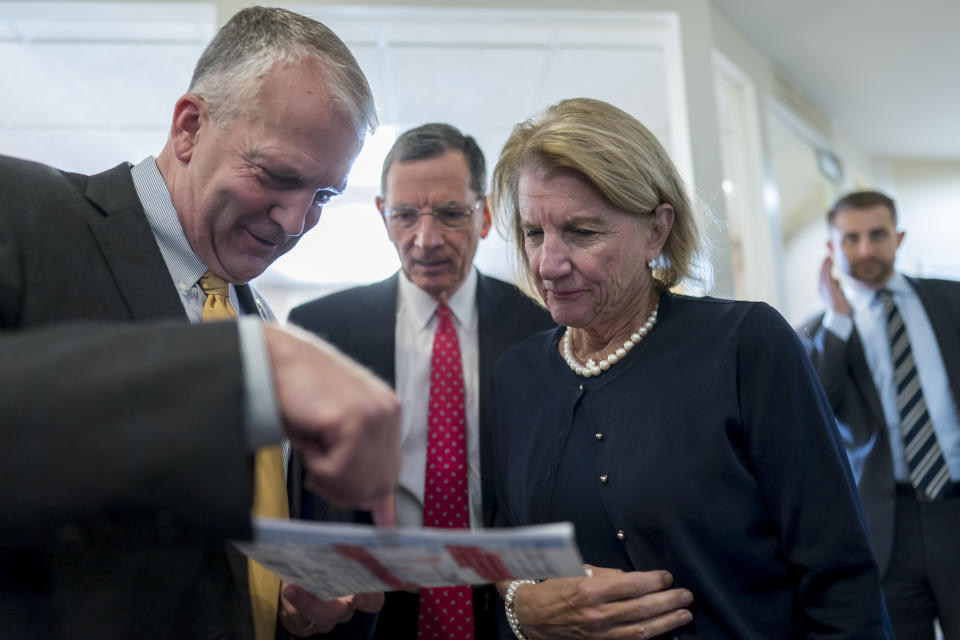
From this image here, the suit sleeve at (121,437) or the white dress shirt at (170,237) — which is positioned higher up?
the white dress shirt at (170,237)

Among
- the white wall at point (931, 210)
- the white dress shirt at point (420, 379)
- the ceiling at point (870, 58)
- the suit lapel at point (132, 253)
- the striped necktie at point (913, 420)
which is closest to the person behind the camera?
the suit lapel at point (132, 253)

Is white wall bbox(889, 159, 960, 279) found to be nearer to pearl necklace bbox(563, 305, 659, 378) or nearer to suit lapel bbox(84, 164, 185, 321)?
pearl necklace bbox(563, 305, 659, 378)

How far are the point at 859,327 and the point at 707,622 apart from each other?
8.63 ft

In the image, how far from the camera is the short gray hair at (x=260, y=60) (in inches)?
50.4

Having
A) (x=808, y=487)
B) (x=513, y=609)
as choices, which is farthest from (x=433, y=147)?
(x=808, y=487)

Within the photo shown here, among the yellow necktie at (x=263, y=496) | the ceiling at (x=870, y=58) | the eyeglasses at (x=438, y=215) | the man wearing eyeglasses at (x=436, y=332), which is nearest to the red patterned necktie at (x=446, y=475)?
the man wearing eyeglasses at (x=436, y=332)

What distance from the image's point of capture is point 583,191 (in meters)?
1.54

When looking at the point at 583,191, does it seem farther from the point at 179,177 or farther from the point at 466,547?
the point at 466,547

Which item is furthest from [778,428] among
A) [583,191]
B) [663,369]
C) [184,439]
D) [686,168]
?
[686,168]

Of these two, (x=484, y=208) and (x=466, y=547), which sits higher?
(x=484, y=208)

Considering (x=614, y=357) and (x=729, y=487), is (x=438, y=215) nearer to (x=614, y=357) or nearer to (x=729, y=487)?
(x=614, y=357)

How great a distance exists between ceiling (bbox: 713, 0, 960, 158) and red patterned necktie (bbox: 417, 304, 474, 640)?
3.74 meters

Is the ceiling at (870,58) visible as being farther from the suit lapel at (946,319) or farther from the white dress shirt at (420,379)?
the white dress shirt at (420,379)

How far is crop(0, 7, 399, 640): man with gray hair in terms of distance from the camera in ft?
1.79
